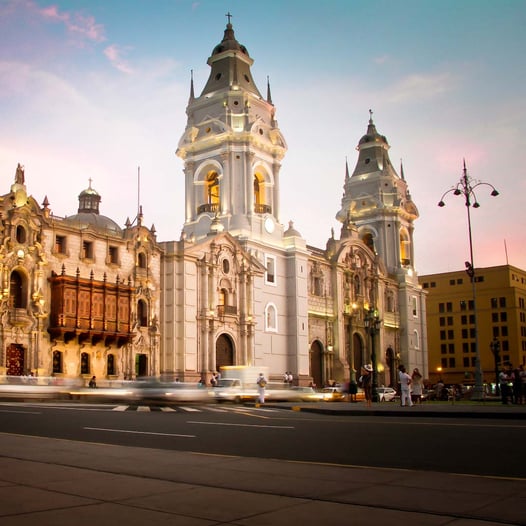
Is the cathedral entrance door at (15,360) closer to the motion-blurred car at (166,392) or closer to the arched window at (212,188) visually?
the motion-blurred car at (166,392)

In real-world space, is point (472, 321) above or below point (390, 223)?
below

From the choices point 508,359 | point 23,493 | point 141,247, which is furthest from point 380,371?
point 23,493

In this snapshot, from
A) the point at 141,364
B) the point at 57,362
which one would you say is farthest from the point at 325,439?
the point at 141,364

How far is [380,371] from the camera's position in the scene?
73.7 metres

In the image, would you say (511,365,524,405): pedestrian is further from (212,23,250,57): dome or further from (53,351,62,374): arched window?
(212,23,250,57): dome

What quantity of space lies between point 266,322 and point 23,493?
5231cm

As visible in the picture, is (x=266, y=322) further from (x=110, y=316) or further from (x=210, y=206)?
(x=110, y=316)

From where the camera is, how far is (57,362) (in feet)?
144

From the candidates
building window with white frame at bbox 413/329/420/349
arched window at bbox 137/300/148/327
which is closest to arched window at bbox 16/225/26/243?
arched window at bbox 137/300/148/327

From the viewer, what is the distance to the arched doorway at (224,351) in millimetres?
55031

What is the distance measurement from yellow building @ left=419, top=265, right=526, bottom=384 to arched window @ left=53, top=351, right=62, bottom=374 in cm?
7683

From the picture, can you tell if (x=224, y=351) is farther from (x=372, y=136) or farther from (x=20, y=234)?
(x=372, y=136)

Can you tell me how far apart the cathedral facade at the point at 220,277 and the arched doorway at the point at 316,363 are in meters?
0.12

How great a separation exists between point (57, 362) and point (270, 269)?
2187cm
